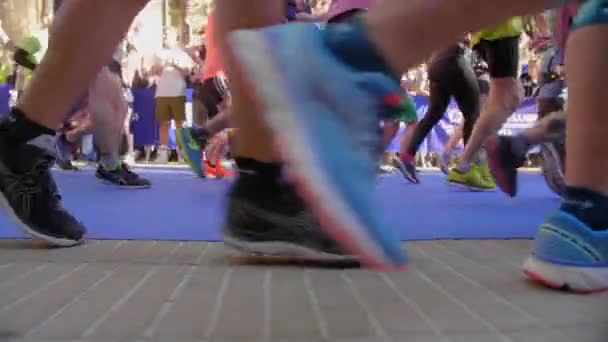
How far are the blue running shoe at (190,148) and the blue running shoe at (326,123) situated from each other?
9.11 feet

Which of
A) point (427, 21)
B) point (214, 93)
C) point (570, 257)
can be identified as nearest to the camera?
point (427, 21)

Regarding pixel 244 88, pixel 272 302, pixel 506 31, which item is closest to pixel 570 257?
pixel 272 302

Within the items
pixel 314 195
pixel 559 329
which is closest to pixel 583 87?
pixel 559 329

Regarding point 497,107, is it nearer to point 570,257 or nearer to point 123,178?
point 123,178

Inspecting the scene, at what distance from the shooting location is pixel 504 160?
188cm

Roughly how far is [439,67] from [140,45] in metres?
6.80

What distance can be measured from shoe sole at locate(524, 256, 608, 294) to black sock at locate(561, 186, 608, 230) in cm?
7

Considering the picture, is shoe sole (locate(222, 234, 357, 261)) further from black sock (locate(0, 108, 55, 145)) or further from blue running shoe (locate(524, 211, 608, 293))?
black sock (locate(0, 108, 55, 145))

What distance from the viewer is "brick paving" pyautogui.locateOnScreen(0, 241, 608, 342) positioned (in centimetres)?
64

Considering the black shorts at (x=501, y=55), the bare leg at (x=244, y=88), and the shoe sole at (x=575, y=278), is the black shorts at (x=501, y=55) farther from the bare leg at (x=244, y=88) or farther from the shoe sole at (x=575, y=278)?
the shoe sole at (x=575, y=278)

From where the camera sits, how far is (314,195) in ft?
1.92

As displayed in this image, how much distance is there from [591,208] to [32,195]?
98cm

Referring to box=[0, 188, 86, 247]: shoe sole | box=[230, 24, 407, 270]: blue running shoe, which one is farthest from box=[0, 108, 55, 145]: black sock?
box=[230, 24, 407, 270]: blue running shoe

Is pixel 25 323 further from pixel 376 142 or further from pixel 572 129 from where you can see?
pixel 572 129
